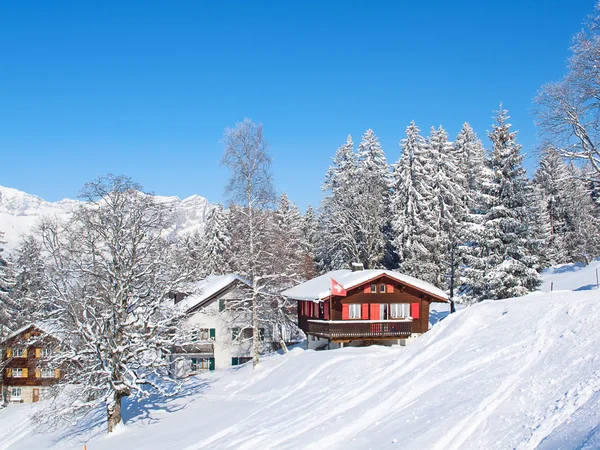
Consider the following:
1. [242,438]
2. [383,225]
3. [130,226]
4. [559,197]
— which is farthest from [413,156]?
[242,438]

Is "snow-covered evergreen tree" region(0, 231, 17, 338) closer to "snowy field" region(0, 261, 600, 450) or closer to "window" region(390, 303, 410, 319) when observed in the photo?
"snowy field" region(0, 261, 600, 450)

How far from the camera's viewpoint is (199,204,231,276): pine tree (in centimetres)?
6072

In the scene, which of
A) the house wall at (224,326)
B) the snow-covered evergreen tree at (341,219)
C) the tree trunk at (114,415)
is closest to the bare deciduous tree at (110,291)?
the tree trunk at (114,415)

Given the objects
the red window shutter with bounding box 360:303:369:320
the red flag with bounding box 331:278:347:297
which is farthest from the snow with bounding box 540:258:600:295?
the red flag with bounding box 331:278:347:297

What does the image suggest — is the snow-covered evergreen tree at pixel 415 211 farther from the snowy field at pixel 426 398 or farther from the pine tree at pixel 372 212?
the snowy field at pixel 426 398

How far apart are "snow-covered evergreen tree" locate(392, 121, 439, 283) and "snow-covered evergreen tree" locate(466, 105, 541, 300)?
11.5 m

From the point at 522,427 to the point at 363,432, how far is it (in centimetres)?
482

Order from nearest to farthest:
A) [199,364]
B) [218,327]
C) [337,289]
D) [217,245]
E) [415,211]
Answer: [337,289] < [199,364] < [218,327] < [415,211] < [217,245]

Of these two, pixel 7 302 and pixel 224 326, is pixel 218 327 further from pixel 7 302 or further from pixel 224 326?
pixel 7 302

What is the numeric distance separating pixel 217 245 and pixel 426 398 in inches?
1888

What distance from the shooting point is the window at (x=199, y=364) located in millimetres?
40875

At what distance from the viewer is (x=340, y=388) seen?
20656 mm

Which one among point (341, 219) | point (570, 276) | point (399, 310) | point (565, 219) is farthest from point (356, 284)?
point (565, 219)

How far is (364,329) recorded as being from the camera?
3338 cm
